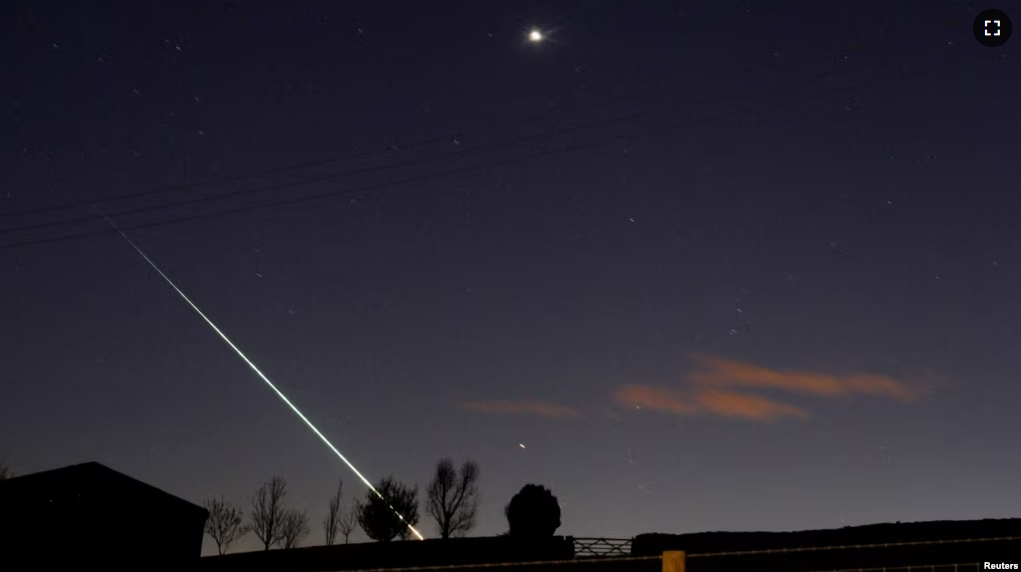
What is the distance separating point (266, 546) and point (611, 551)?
4738 cm

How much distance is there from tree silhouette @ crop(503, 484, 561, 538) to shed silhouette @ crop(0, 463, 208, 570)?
2191cm

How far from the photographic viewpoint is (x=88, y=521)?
32000 mm

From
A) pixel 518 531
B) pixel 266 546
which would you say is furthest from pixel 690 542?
pixel 266 546

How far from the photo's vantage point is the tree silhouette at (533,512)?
51500 millimetres

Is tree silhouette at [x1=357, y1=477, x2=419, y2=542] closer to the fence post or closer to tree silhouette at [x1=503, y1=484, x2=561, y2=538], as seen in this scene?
tree silhouette at [x1=503, y1=484, x2=561, y2=538]

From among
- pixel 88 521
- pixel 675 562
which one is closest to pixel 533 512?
pixel 88 521

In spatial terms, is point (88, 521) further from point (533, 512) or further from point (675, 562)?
point (675, 562)

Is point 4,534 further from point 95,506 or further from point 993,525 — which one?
point 993,525

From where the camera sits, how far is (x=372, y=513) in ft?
253

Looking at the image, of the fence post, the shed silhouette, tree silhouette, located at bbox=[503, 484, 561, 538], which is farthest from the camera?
tree silhouette, located at bbox=[503, 484, 561, 538]

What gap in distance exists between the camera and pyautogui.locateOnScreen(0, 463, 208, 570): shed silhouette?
31000mm

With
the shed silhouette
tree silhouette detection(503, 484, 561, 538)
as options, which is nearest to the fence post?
the shed silhouette

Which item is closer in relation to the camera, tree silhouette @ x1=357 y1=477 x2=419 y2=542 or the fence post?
the fence post

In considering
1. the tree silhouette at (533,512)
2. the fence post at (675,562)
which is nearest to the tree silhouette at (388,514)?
the tree silhouette at (533,512)
